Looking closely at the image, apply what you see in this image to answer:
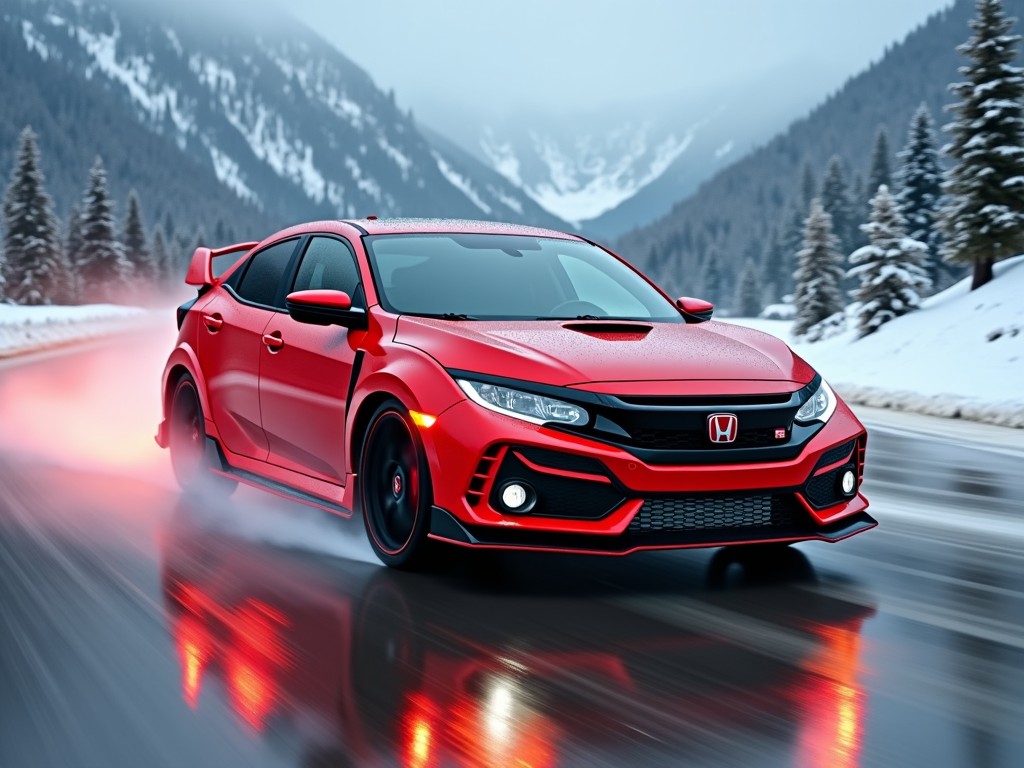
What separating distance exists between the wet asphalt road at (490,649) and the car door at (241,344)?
18.5 inches

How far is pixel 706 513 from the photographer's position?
197 inches

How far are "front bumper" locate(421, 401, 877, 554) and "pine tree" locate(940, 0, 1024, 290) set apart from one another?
2281 centimetres

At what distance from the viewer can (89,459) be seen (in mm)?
9328

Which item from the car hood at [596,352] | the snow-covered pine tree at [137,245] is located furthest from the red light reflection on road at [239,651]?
the snow-covered pine tree at [137,245]

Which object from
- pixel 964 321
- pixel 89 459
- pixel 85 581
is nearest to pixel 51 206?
pixel 964 321

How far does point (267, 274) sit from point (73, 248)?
68.5 metres

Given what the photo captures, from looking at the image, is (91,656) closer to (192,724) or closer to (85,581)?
(192,724)

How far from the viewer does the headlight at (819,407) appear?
5.34 metres

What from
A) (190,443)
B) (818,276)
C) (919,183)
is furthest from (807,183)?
(190,443)

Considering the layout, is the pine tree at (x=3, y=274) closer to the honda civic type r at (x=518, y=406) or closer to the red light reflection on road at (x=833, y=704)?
the honda civic type r at (x=518, y=406)

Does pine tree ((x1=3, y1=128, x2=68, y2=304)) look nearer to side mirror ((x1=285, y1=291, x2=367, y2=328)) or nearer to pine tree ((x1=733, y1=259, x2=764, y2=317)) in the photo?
pine tree ((x1=733, y1=259, x2=764, y2=317))

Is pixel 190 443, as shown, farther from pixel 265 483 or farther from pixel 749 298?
pixel 749 298

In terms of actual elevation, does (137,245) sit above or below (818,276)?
above

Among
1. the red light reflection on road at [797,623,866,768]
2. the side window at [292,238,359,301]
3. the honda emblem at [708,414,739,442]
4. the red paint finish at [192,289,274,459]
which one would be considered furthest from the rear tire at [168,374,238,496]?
the red light reflection on road at [797,623,866,768]
